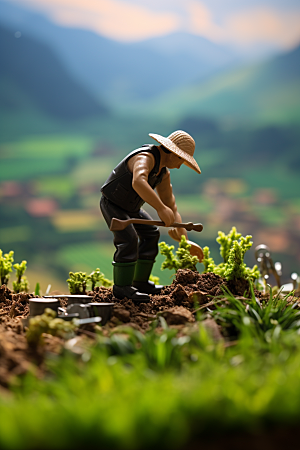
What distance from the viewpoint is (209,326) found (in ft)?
8.49

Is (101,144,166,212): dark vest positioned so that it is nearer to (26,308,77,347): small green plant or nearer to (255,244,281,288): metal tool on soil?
(26,308,77,347): small green plant

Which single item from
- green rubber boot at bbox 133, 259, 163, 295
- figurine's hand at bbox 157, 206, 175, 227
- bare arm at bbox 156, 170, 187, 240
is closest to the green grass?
figurine's hand at bbox 157, 206, 175, 227

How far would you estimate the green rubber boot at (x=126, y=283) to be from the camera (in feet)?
12.2

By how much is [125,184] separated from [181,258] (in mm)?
1248

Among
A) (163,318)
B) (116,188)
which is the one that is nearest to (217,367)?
(163,318)

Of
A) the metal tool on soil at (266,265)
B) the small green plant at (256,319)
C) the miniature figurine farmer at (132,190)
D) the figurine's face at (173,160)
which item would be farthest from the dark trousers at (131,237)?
the metal tool on soil at (266,265)

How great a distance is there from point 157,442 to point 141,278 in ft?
8.64

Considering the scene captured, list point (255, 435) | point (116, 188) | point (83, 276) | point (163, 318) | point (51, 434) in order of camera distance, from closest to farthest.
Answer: point (51, 434)
point (255, 435)
point (163, 318)
point (116, 188)
point (83, 276)

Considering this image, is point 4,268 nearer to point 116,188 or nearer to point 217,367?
point 116,188

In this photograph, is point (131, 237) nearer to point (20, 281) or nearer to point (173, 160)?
point (173, 160)

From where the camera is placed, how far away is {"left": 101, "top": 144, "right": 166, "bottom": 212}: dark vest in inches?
147

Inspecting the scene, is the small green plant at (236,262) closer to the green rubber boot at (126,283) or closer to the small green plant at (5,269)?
the green rubber boot at (126,283)

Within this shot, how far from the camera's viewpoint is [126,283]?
376cm

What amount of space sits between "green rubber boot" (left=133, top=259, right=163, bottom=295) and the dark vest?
553 millimetres
